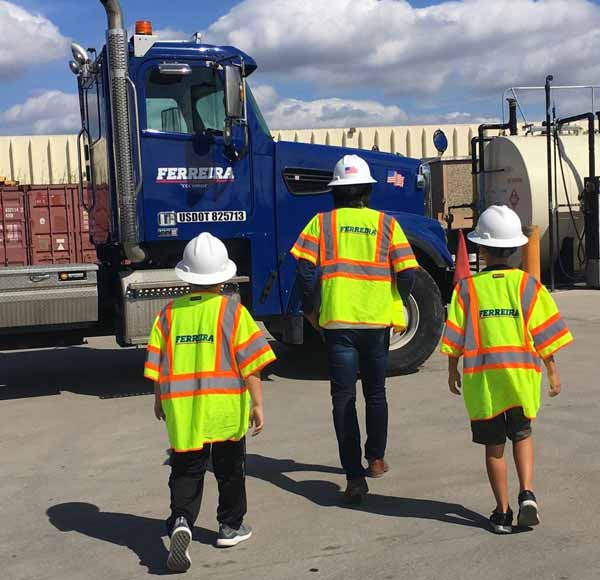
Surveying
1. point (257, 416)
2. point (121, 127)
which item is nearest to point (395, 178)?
point (121, 127)

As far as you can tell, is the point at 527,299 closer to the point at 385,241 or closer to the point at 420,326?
the point at 385,241

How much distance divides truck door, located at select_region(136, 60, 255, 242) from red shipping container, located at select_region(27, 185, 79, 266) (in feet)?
37.7

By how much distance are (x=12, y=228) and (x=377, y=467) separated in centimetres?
1521

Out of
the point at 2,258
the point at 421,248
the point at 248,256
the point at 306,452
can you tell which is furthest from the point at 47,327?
the point at 2,258

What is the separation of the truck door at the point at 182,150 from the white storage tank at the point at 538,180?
402 inches

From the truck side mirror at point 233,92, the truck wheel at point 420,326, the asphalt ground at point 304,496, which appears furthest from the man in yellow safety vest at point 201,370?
the truck wheel at point 420,326

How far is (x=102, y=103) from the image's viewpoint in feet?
27.4

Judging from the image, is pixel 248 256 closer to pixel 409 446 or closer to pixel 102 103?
pixel 102 103

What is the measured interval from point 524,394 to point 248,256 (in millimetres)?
4482

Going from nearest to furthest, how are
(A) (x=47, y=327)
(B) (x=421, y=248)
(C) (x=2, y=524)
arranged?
(C) (x=2, y=524)
(A) (x=47, y=327)
(B) (x=421, y=248)

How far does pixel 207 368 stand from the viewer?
4219mm

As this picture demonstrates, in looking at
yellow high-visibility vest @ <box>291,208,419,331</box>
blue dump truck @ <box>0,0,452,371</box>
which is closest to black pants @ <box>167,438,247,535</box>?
yellow high-visibility vest @ <box>291,208,419,331</box>

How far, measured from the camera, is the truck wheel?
877 cm

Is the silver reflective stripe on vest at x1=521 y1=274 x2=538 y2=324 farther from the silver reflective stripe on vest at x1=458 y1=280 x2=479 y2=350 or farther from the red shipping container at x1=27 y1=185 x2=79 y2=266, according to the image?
the red shipping container at x1=27 y1=185 x2=79 y2=266
